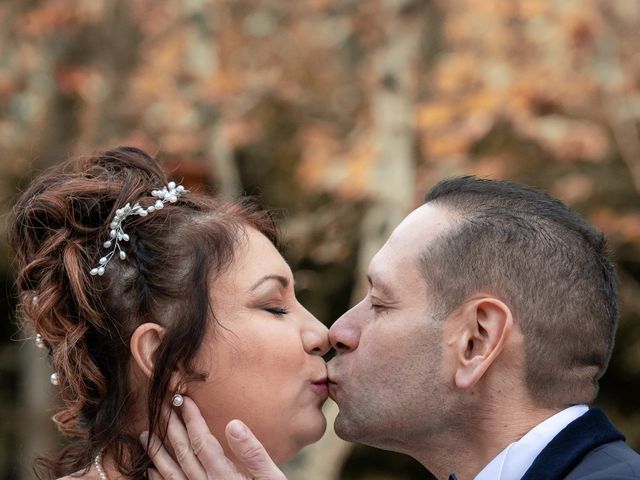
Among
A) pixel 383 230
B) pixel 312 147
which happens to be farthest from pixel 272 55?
pixel 383 230

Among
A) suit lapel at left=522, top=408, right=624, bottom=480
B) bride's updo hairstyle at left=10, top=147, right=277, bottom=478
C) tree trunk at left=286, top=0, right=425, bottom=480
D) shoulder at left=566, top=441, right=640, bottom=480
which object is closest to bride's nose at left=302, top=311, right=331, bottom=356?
bride's updo hairstyle at left=10, top=147, right=277, bottom=478

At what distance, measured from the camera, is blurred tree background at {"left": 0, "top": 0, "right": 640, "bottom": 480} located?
8.57 meters

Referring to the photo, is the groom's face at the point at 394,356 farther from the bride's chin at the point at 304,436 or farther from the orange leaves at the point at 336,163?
the orange leaves at the point at 336,163

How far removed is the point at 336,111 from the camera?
10.8 meters

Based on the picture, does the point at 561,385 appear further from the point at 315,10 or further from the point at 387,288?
the point at 315,10

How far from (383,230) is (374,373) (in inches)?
153

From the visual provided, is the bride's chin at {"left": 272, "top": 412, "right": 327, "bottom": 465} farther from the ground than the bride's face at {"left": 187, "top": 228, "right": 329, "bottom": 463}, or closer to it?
closer to it

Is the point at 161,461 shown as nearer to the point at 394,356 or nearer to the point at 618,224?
the point at 394,356

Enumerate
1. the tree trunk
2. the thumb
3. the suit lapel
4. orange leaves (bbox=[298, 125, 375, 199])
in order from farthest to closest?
orange leaves (bbox=[298, 125, 375, 199])
the tree trunk
the thumb
the suit lapel

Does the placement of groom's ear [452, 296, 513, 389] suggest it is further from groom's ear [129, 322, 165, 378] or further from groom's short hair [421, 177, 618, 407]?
groom's ear [129, 322, 165, 378]

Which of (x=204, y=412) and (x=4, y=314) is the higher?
(x=204, y=412)

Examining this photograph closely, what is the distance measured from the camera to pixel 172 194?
3617 mm

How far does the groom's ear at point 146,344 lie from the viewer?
3.34m

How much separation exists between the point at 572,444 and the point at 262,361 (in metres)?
1.04
